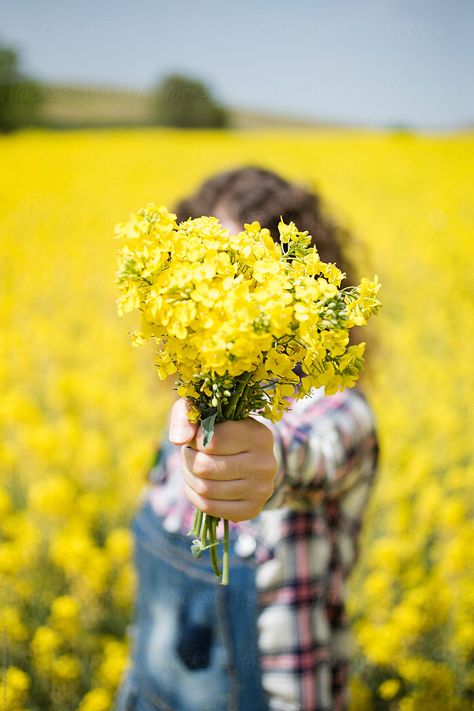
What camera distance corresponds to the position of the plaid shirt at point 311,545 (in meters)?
1.12

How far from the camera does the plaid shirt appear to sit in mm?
1121

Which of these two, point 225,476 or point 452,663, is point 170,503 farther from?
point 452,663

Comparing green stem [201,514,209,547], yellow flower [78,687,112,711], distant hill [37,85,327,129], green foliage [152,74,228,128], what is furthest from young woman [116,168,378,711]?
green foliage [152,74,228,128]

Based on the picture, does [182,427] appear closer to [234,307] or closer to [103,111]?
[234,307]

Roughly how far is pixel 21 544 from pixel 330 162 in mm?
16430

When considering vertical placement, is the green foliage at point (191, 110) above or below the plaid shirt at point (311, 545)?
above

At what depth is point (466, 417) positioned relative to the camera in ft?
12.7

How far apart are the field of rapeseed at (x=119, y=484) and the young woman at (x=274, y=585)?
58 cm

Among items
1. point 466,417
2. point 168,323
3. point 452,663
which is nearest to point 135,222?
point 168,323

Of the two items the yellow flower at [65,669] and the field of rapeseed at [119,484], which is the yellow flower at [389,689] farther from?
the yellow flower at [65,669]

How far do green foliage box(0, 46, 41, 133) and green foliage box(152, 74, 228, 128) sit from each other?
311 inches

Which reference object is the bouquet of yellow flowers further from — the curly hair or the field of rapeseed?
the field of rapeseed

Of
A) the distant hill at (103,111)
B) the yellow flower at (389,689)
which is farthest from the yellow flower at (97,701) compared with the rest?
the distant hill at (103,111)

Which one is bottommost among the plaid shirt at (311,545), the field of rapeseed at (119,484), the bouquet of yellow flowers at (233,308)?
the field of rapeseed at (119,484)
